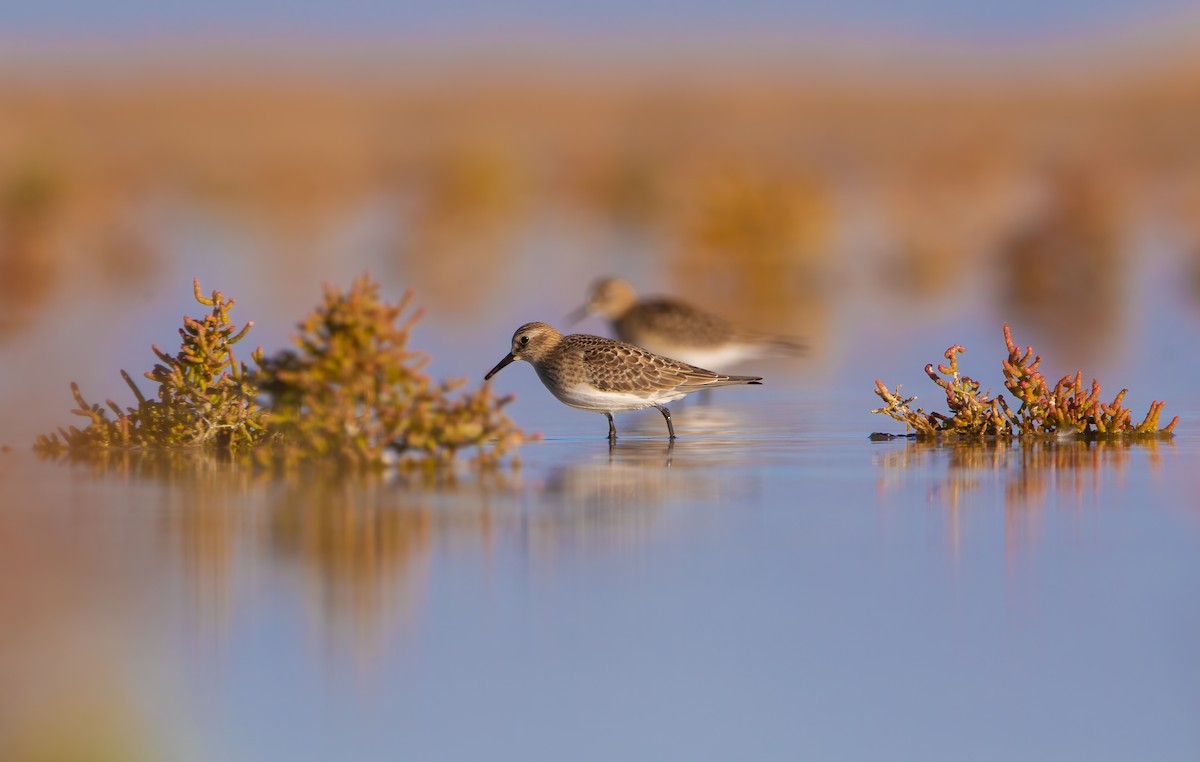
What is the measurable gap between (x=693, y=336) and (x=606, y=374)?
5.51 meters

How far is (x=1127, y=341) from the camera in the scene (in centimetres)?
1881

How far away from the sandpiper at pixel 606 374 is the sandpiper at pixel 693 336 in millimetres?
4544

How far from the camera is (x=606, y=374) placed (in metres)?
12.2

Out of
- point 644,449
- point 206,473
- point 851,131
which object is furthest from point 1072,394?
point 851,131

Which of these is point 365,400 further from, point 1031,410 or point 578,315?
point 578,315

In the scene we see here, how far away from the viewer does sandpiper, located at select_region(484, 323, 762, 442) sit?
12.1 meters

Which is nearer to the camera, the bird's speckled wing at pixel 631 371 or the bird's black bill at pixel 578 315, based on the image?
the bird's speckled wing at pixel 631 371

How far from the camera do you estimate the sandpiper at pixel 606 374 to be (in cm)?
1214

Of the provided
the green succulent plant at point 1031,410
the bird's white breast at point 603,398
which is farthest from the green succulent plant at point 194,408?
the green succulent plant at point 1031,410

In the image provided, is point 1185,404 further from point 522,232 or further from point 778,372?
point 522,232

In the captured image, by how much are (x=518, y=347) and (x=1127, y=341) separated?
803 centimetres

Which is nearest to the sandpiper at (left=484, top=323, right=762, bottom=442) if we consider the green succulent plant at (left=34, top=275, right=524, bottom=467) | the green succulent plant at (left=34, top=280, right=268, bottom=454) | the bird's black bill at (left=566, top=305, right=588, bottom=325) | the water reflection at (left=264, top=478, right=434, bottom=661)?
the green succulent plant at (left=34, top=275, right=524, bottom=467)

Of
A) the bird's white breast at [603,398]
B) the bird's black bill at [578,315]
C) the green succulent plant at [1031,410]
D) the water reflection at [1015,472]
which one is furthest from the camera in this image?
the bird's black bill at [578,315]

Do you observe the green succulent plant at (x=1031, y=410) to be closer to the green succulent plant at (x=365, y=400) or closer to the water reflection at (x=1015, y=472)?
the water reflection at (x=1015, y=472)
